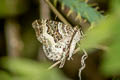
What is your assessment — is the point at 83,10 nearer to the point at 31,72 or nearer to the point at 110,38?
the point at 31,72

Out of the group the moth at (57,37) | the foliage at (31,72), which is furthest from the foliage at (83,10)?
the foliage at (31,72)

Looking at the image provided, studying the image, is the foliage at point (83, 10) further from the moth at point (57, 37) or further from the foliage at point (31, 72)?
the foliage at point (31, 72)

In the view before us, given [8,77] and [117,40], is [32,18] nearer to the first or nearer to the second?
[8,77]

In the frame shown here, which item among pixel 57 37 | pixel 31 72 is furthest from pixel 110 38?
pixel 57 37

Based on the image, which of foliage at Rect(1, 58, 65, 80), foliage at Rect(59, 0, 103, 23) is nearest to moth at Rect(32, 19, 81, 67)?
foliage at Rect(59, 0, 103, 23)

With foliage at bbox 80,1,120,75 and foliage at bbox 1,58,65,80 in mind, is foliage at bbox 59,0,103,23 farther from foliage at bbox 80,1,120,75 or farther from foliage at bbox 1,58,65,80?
foliage at bbox 80,1,120,75

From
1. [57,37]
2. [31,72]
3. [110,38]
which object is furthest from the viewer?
[57,37]

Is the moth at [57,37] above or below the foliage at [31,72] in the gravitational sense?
below

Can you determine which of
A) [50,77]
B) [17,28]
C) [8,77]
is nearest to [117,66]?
[50,77]
